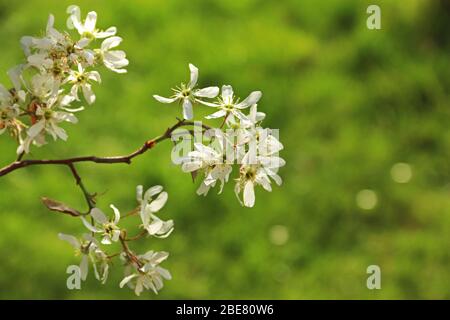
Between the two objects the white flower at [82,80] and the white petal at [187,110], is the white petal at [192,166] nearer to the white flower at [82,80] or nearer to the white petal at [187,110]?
the white petal at [187,110]

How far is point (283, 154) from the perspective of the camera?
255 centimetres

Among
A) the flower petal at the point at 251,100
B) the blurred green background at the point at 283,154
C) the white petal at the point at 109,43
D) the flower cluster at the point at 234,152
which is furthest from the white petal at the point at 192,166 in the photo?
the blurred green background at the point at 283,154

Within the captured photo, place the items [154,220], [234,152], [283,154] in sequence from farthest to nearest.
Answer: [283,154] < [154,220] < [234,152]

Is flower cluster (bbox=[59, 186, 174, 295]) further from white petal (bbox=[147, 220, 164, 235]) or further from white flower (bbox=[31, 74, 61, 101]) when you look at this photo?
white flower (bbox=[31, 74, 61, 101])

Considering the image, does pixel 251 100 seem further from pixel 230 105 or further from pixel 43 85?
pixel 43 85

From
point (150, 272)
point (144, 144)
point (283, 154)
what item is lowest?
point (150, 272)

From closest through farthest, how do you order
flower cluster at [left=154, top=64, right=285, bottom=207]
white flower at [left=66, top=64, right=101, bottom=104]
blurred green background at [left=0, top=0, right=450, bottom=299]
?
flower cluster at [left=154, top=64, right=285, bottom=207], white flower at [left=66, top=64, right=101, bottom=104], blurred green background at [left=0, top=0, right=450, bottom=299]

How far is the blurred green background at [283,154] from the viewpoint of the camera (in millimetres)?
2230

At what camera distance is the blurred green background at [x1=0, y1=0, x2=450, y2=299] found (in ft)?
7.32

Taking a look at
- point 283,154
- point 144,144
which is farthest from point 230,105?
point 283,154

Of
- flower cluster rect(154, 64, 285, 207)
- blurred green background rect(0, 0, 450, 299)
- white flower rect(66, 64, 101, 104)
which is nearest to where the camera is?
flower cluster rect(154, 64, 285, 207)

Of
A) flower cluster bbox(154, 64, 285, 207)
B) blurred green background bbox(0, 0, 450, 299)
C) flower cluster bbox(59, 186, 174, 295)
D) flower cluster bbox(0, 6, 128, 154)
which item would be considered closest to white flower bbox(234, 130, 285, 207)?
flower cluster bbox(154, 64, 285, 207)
